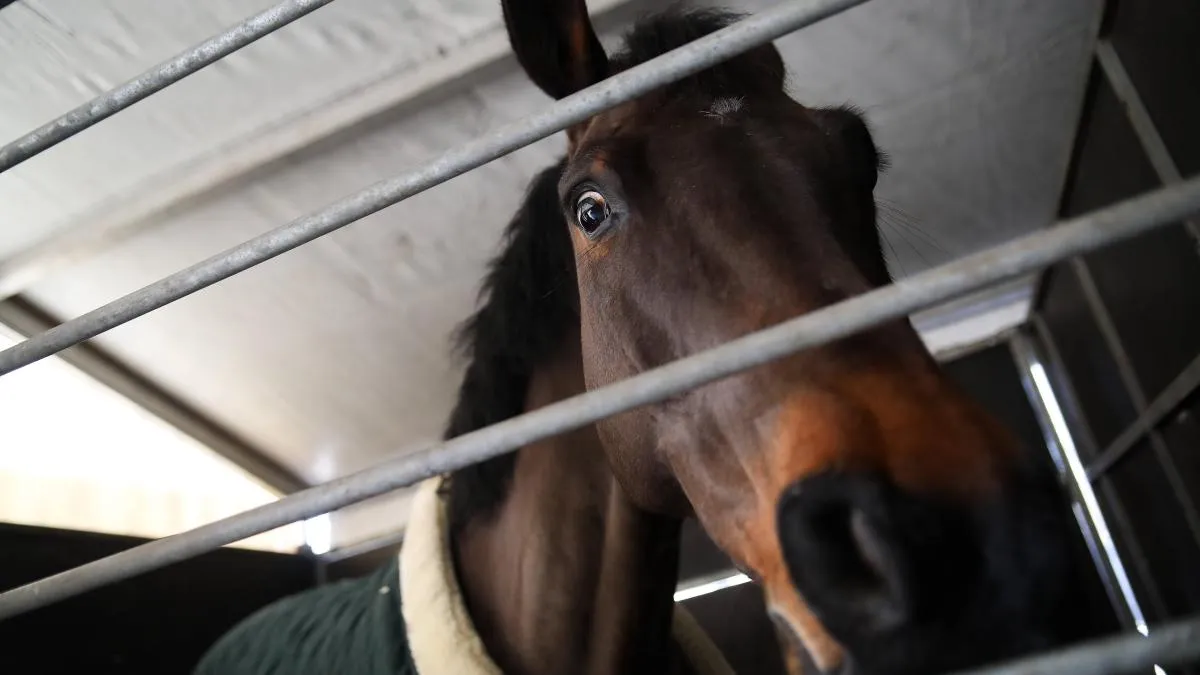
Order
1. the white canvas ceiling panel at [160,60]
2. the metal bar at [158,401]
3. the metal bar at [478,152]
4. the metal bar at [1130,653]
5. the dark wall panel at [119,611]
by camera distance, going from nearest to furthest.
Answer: the metal bar at [1130,653] → the metal bar at [478,152] → the white canvas ceiling panel at [160,60] → the dark wall panel at [119,611] → the metal bar at [158,401]

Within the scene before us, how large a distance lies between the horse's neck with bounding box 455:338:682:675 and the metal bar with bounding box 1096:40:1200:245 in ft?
2.75

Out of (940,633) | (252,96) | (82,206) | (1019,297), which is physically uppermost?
(82,206)

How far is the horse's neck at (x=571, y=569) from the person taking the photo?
101 centimetres

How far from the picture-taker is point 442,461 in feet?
1.75

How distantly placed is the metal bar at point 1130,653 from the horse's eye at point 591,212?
2.03 feet

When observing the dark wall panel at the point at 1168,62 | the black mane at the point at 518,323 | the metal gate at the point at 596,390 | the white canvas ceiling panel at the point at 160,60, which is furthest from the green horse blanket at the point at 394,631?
the dark wall panel at the point at 1168,62

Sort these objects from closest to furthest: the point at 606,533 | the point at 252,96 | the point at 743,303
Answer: the point at 743,303 → the point at 606,533 → the point at 252,96

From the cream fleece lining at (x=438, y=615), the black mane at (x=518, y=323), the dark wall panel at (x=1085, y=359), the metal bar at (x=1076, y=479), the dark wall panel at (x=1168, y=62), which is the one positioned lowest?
the metal bar at (x=1076, y=479)

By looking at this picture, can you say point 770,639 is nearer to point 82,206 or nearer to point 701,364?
point 701,364

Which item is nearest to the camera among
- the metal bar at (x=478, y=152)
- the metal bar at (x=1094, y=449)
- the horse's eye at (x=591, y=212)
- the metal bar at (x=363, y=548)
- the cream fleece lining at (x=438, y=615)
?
the metal bar at (x=478, y=152)

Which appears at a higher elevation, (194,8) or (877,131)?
(194,8)

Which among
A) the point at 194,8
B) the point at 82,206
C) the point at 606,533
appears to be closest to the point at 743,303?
the point at 606,533

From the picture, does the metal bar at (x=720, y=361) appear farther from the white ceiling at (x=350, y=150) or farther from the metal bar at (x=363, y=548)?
the metal bar at (x=363, y=548)

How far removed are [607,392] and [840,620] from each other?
205 millimetres
